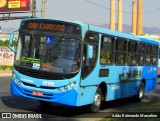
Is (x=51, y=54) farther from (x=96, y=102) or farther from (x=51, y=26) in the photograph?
(x=96, y=102)

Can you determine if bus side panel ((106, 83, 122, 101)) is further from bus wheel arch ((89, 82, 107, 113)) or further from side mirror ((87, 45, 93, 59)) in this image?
side mirror ((87, 45, 93, 59))

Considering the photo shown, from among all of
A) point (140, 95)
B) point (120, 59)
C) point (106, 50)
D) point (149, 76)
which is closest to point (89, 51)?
point (106, 50)

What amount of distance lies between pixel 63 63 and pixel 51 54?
18.0 inches

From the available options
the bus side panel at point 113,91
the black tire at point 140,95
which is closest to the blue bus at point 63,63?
the bus side panel at point 113,91

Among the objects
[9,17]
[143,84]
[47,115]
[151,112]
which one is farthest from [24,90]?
[9,17]

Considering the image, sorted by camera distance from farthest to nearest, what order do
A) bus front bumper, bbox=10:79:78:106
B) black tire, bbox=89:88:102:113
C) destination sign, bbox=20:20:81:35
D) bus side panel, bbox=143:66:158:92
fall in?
bus side panel, bbox=143:66:158:92 < black tire, bbox=89:88:102:113 < destination sign, bbox=20:20:81:35 < bus front bumper, bbox=10:79:78:106

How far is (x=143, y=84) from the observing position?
1777 cm

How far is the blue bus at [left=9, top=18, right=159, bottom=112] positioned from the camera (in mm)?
10922

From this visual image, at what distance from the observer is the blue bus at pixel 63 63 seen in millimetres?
10922

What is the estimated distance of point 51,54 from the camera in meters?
11.2

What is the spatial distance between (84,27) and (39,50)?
1432 millimetres

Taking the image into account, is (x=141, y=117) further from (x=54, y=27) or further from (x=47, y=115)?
(x=54, y=27)

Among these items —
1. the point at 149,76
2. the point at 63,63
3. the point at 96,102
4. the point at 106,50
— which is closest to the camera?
the point at 63,63

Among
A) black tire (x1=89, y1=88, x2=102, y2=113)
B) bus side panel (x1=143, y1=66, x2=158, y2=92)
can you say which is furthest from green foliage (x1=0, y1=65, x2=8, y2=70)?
black tire (x1=89, y1=88, x2=102, y2=113)
